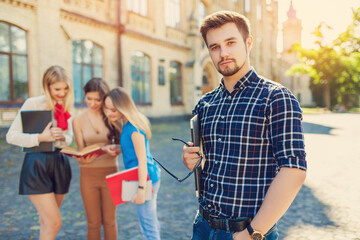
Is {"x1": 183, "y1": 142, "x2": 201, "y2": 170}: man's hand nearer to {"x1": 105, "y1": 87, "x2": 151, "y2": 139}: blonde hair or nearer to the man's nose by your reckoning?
the man's nose

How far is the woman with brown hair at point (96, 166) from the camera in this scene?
120 inches

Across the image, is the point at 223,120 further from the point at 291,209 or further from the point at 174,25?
the point at 174,25

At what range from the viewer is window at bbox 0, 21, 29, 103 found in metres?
10.4

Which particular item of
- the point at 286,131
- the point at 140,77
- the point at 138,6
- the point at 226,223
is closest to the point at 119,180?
the point at 226,223

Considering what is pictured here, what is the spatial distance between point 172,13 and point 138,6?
3.15 metres

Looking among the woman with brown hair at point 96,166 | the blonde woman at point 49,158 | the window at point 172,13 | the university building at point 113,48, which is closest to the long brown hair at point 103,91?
the woman with brown hair at point 96,166

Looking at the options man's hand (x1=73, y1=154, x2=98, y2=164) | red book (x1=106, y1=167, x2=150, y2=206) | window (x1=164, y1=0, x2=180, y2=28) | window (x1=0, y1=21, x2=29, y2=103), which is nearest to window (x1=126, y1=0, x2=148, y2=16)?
window (x1=164, y1=0, x2=180, y2=28)

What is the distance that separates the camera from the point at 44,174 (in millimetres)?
2760

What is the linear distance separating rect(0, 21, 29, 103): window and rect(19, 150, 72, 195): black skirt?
365 inches

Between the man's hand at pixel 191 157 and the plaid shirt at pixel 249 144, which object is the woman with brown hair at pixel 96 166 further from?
the plaid shirt at pixel 249 144

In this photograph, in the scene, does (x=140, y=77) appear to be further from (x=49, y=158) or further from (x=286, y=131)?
(x=286, y=131)

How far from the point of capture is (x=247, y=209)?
4.96 ft

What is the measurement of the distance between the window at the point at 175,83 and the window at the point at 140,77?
7.41ft

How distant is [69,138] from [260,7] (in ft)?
115
